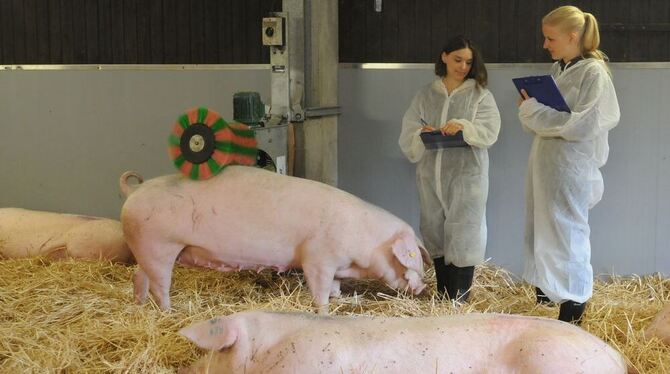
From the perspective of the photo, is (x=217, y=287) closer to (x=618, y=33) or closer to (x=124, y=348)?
(x=124, y=348)

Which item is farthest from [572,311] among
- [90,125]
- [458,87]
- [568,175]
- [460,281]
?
[90,125]

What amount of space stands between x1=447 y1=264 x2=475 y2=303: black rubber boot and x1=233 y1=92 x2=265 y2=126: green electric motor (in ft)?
4.31

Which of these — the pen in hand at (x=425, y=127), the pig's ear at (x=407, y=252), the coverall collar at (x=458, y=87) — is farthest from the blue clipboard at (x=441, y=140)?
the pig's ear at (x=407, y=252)

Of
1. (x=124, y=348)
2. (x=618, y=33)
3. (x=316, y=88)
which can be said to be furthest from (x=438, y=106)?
(x=124, y=348)

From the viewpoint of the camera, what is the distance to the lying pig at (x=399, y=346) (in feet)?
9.29

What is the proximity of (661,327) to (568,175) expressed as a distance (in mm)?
753

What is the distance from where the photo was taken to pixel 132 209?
4309 millimetres

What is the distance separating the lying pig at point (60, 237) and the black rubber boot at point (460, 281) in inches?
79.9

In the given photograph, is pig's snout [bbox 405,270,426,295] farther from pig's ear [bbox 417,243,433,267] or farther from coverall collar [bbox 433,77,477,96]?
coverall collar [bbox 433,77,477,96]

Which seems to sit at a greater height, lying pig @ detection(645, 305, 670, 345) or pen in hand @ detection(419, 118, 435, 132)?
pen in hand @ detection(419, 118, 435, 132)

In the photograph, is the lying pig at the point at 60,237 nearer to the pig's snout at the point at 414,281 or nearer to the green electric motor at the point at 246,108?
the green electric motor at the point at 246,108

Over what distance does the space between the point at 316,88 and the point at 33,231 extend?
201 cm

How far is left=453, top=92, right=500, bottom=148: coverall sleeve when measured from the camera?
457cm

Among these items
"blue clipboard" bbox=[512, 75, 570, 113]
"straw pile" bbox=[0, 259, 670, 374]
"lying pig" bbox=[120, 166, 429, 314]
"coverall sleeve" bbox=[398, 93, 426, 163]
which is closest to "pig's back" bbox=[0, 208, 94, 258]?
"straw pile" bbox=[0, 259, 670, 374]
